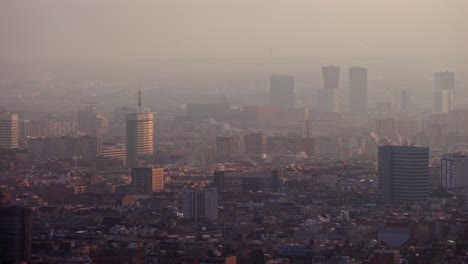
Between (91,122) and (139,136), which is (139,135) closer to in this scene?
(139,136)

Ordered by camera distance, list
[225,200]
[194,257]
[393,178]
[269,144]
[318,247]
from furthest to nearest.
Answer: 1. [269,144]
2. [393,178]
3. [225,200]
4. [318,247]
5. [194,257]

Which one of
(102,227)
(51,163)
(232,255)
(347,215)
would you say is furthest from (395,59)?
(232,255)

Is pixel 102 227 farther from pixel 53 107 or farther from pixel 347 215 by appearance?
pixel 53 107

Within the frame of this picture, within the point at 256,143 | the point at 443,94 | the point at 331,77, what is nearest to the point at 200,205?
the point at 256,143

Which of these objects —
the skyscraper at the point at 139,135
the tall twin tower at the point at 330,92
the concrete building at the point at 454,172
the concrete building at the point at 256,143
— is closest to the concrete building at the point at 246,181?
the concrete building at the point at 454,172

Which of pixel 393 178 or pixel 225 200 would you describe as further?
pixel 393 178

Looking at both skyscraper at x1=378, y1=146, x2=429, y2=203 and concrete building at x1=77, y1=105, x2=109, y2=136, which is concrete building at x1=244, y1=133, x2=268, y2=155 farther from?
skyscraper at x1=378, y1=146, x2=429, y2=203
